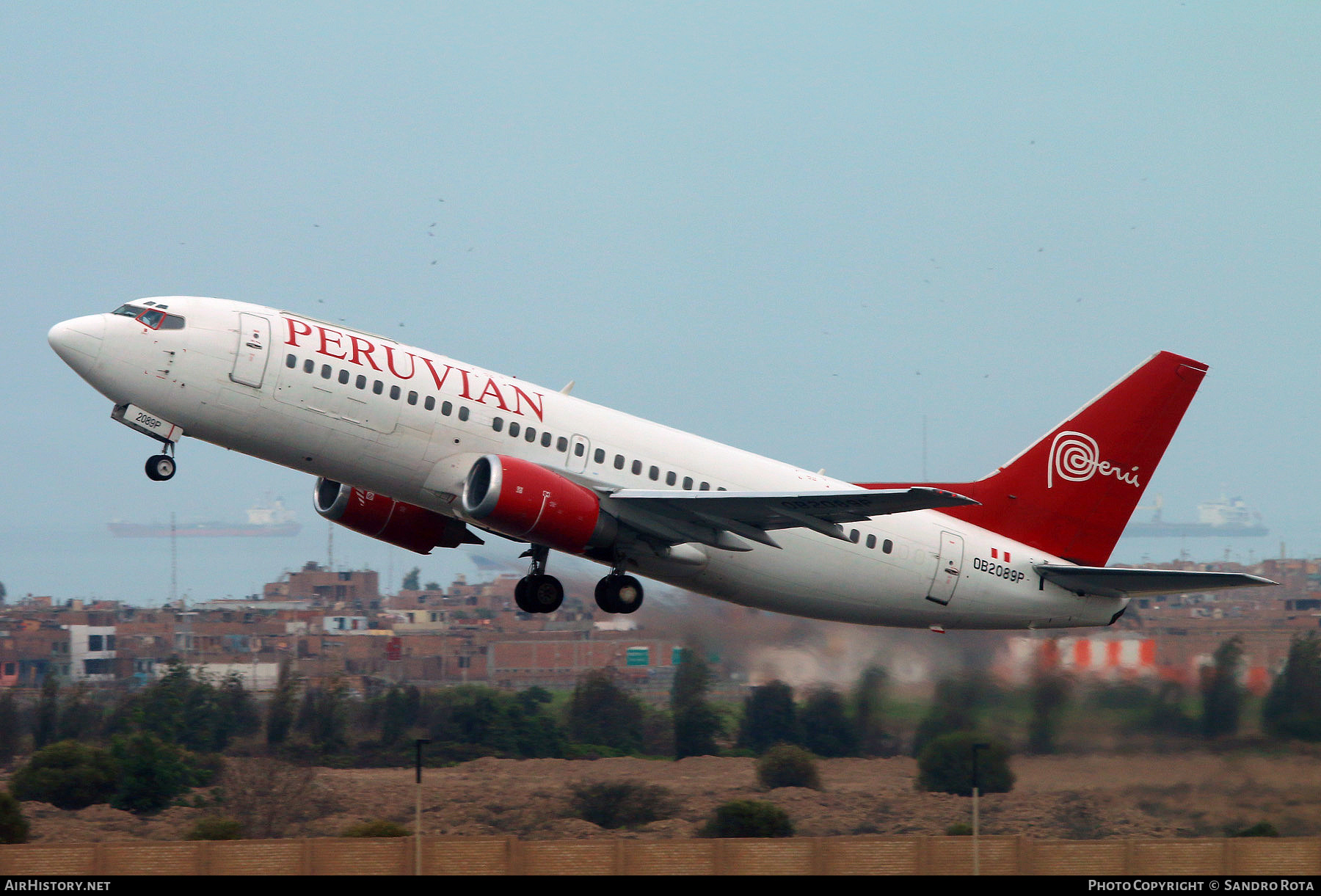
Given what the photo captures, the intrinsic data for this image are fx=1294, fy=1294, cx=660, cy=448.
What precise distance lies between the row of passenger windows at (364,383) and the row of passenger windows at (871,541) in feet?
32.9

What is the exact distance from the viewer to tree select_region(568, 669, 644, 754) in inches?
1957

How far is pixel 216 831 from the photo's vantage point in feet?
142

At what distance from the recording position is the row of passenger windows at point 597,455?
28.9m

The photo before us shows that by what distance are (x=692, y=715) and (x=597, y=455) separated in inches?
761

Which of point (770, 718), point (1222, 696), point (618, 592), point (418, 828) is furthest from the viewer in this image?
point (770, 718)

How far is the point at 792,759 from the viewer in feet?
137

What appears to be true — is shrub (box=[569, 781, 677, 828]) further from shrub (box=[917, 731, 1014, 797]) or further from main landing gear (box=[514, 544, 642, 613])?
main landing gear (box=[514, 544, 642, 613])

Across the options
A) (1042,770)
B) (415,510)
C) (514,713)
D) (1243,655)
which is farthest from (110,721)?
(1243,655)

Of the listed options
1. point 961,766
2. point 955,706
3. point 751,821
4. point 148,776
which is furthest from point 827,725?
point 148,776

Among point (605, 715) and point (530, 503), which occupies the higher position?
point (530, 503)

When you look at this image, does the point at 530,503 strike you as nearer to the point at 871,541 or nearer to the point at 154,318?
the point at 154,318

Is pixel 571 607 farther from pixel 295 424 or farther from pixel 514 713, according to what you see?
pixel 295 424

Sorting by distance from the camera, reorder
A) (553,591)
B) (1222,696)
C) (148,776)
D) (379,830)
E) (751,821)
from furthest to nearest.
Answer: (148,776) < (379,830) < (751,821) < (1222,696) < (553,591)

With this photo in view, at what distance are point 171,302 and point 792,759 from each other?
24.4 metres
